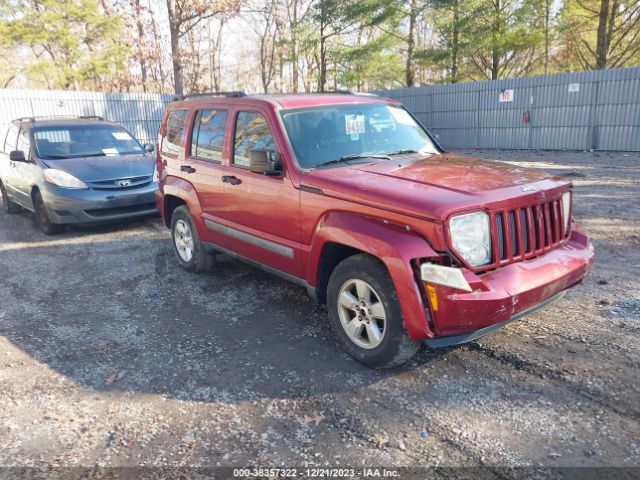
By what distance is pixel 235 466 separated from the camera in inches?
106

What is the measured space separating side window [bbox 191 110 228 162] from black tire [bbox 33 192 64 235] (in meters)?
3.90

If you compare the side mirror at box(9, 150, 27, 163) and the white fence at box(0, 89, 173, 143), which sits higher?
the white fence at box(0, 89, 173, 143)

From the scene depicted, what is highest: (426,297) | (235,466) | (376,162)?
(376,162)

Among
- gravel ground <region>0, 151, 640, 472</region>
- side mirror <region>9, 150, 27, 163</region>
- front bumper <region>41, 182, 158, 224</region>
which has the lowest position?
gravel ground <region>0, 151, 640, 472</region>

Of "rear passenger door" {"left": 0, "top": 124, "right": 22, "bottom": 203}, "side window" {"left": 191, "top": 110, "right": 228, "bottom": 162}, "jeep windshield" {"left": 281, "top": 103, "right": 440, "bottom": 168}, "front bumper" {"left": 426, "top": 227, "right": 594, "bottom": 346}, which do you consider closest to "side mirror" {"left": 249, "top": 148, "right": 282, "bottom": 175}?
"jeep windshield" {"left": 281, "top": 103, "right": 440, "bottom": 168}

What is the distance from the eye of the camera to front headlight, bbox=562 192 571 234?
3.80 meters

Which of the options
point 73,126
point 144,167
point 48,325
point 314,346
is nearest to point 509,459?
point 314,346

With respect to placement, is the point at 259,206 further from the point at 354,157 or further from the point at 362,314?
the point at 362,314

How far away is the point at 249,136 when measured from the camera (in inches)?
184

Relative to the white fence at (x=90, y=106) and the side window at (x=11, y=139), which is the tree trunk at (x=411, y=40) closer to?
the white fence at (x=90, y=106)

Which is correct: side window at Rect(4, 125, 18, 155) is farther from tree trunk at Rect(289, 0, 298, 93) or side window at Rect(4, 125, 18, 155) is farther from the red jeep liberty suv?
tree trunk at Rect(289, 0, 298, 93)

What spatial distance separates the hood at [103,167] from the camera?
788 centimetres

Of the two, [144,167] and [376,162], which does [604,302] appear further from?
[144,167]

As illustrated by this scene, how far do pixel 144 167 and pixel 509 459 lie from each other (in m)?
7.45
